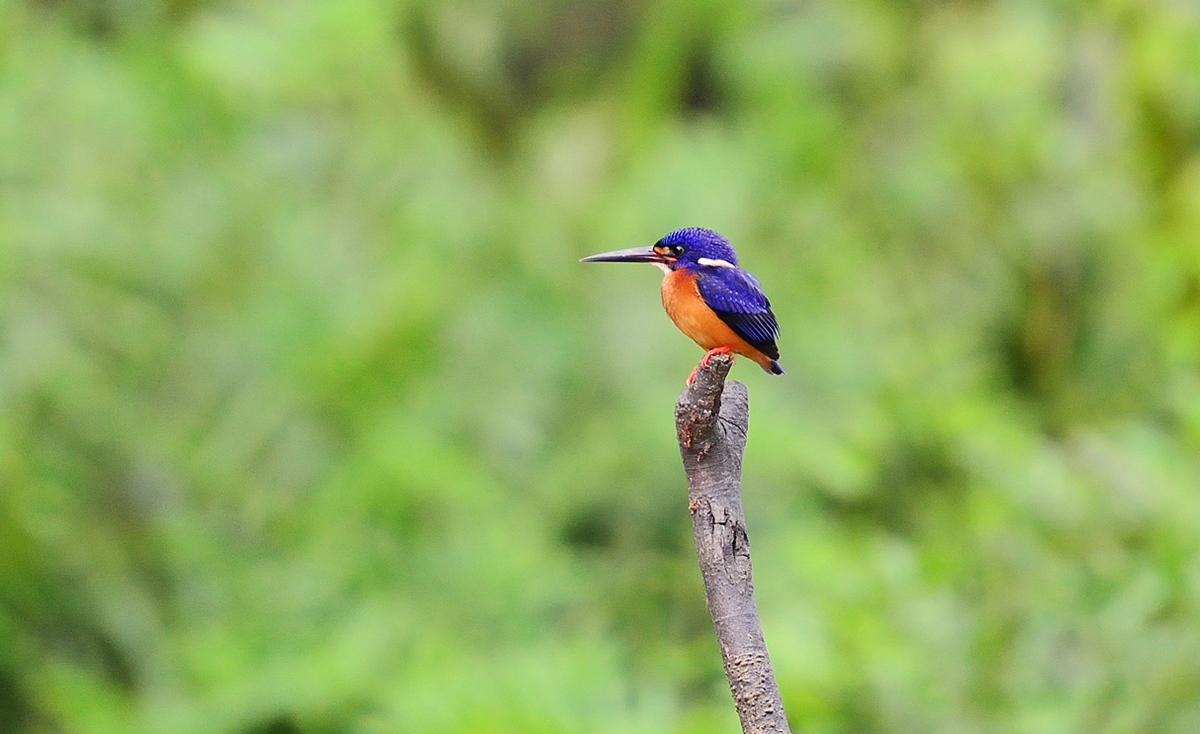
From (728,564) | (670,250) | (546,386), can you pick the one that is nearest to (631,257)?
(670,250)

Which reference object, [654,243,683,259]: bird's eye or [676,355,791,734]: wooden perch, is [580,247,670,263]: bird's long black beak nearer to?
[654,243,683,259]: bird's eye

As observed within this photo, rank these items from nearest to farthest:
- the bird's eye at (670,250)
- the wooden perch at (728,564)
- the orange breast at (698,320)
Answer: the wooden perch at (728,564)
the orange breast at (698,320)
the bird's eye at (670,250)

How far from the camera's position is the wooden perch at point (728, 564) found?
1.02m

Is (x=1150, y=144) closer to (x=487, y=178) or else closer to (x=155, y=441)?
(x=487, y=178)

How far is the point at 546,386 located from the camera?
221 inches

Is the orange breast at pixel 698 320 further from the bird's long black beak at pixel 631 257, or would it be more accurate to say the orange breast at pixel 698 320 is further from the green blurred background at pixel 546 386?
the green blurred background at pixel 546 386

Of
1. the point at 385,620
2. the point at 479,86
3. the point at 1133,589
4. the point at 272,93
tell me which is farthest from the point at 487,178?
the point at 1133,589

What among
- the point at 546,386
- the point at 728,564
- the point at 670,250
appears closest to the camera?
the point at 728,564

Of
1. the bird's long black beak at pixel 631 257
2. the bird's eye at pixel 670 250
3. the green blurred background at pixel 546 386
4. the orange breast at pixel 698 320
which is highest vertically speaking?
the green blurred background at pixel 546 386

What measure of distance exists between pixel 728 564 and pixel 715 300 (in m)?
0.52

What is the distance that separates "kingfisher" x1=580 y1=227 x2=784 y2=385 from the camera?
1.48 metres

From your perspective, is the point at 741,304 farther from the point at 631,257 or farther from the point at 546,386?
the point at 546,386

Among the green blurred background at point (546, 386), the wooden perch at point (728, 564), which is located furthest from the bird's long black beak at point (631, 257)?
the green blurred background at point (546, 386)

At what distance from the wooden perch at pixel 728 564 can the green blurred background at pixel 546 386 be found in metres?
2.17
